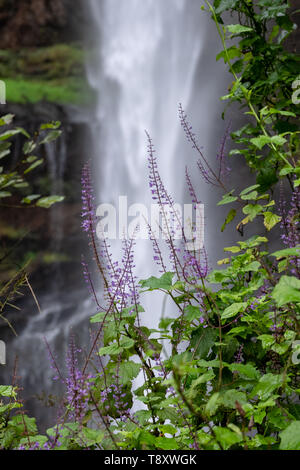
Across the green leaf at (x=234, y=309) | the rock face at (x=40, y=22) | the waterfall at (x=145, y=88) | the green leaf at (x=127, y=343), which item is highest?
the rock face at (x=40, y=22)

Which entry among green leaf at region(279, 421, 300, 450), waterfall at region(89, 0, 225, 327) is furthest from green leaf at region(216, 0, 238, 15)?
waterfall at region(89, 0, 225, 327)

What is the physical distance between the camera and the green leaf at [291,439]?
620mm

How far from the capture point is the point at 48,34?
569 centimetres

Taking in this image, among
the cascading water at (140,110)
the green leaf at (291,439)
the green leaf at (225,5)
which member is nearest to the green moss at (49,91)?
the cascading water at (140,110)

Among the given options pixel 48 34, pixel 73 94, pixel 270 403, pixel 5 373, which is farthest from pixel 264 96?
pixel 48 34

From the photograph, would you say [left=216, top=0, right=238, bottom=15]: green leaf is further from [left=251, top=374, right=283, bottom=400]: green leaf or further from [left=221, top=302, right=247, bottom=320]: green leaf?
[left=251, top=374, right=283, bottom=400]: green leaf

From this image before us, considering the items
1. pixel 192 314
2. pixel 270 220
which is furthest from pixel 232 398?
pixel 270 220

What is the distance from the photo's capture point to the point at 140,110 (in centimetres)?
530

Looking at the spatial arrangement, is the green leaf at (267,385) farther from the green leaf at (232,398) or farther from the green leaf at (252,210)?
the green leaf at (252,210)

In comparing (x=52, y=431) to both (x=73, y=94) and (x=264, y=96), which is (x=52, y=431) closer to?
(x=264, y=96)

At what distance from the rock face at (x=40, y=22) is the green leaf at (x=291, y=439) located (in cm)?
602

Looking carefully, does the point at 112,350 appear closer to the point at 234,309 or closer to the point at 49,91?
the point at 234,309

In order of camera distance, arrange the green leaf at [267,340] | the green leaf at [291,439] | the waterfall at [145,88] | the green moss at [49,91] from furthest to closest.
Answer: the green moss at [49,91], the waterfall at [145,88], the green leaf at [267,340], the green leaf at [291,439]

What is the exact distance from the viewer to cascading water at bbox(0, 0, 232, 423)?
424cm
